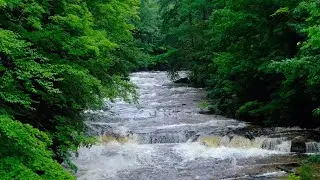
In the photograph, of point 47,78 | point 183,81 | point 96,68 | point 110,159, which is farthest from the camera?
point 183,81

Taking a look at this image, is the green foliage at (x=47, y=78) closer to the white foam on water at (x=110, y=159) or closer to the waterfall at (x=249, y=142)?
the white foam on water at (x=110, y=159)

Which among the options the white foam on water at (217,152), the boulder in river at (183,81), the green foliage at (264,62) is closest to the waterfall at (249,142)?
the white foam on water at (217,152)

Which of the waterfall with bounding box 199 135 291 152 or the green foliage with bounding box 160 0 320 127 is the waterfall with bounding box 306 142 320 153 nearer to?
the waterfall with bounding box 199 135 291 152

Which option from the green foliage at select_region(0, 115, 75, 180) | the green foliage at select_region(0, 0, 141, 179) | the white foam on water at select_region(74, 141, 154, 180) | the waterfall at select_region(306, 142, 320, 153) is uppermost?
the green foliage at select_region(0, 0, 141, 179)

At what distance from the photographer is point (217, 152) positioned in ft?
48.2

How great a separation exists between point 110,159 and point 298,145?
6304 millimetres

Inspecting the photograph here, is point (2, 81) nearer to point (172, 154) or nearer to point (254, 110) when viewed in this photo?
point (172, 154)

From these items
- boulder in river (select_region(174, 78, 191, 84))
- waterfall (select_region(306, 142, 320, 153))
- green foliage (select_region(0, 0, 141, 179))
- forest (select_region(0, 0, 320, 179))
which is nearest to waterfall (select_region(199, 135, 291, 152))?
waterfall (select_region(306, 142, 320, 153))

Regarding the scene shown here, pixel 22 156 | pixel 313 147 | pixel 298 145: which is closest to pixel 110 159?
pixel 298 145

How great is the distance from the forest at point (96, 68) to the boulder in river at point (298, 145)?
1.71m

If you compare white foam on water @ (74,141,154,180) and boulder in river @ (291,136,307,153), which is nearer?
white foam on water @ (74,141,154,180)

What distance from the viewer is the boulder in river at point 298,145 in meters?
14.1

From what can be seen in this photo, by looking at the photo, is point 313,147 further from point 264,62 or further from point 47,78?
point 47,78

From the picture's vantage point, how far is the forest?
6.92 meters
